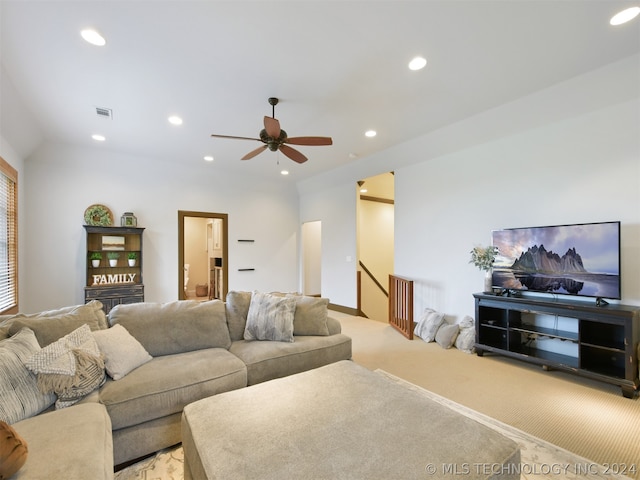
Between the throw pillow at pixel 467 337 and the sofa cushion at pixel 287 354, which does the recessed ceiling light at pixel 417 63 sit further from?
the throw pillow at pixel 467 337

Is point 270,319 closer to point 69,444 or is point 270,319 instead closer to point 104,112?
point 69,444

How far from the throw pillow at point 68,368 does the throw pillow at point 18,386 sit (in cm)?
4

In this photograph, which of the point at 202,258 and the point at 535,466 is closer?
the point at 535,466

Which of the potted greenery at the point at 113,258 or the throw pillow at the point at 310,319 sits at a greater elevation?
the potted greenery at the point at 113,258

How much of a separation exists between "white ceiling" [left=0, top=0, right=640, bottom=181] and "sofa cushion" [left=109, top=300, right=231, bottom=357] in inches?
89.7

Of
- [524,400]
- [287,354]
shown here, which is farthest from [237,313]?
[524,400]

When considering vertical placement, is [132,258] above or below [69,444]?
above

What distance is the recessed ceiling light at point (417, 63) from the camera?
263 cm

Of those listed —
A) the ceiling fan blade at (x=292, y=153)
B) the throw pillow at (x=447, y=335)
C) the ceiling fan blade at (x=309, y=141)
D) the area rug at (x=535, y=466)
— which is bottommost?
the area rug at (x=535, y=466)

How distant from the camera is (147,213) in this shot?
18.8ft

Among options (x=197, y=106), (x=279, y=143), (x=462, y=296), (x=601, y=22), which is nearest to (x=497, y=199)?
(x=462, y=296)

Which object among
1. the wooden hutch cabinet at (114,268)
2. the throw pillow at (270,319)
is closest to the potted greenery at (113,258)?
the wooden hutch cabinet at (114,268)

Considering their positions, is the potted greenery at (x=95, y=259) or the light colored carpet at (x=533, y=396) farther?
the potted greenery at (x=95, y=259)

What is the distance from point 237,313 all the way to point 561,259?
11.7ft
